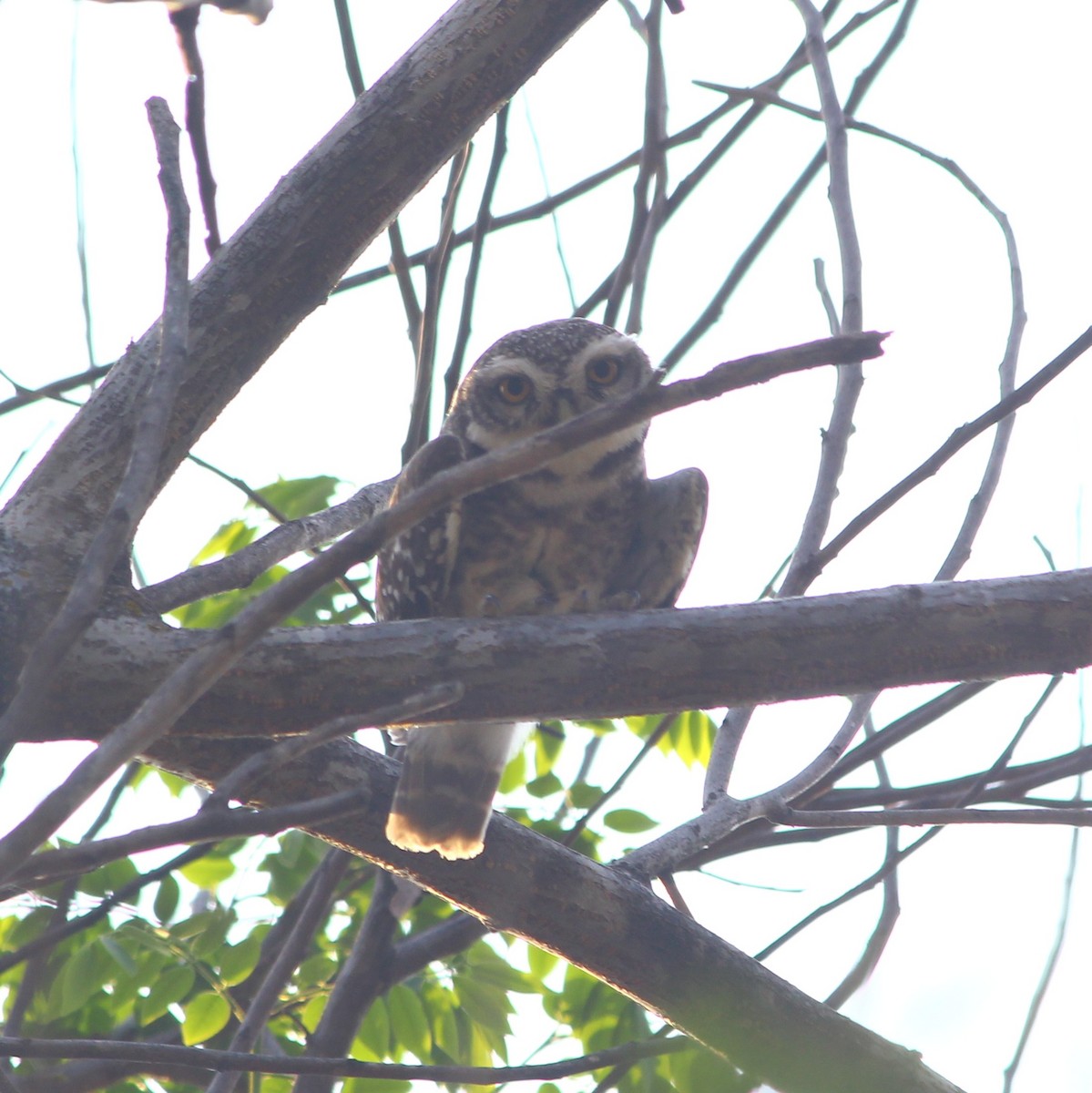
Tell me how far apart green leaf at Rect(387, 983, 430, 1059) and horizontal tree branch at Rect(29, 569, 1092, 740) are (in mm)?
1477

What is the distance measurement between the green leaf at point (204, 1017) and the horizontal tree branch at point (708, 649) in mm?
1349

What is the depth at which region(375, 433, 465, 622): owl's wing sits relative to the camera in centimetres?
344

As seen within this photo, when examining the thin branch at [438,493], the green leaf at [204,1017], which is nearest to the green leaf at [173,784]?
the green leaf at [204,1017]

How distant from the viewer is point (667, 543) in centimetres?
376

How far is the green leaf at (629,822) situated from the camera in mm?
3875

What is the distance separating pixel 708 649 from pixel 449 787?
103 centimetres

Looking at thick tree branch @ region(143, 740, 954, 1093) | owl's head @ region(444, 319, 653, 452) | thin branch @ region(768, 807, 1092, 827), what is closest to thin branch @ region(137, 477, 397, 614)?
owl's head @ region(444, 319, 653, 452)

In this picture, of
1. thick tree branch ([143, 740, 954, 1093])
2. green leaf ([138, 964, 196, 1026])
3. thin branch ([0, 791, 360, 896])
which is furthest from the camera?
green leaf ([138, 964, 196, 1026])

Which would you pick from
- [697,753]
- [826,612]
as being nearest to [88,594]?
[826,612]

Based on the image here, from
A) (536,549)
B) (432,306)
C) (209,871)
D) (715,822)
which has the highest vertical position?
(432,306)

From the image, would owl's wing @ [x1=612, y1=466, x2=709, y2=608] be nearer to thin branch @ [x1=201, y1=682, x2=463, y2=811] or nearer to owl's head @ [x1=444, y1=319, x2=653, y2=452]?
owl's head @ [x1=444, y1=319, x2=653, y2=452]

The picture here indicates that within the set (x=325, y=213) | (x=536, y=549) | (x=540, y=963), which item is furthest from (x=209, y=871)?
(x=325, y=213)

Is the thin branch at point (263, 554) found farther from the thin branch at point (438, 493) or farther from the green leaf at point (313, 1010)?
the green leaf at point (313, 1010)

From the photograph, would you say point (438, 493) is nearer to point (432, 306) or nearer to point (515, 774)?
point (432, 306)
